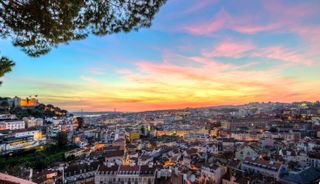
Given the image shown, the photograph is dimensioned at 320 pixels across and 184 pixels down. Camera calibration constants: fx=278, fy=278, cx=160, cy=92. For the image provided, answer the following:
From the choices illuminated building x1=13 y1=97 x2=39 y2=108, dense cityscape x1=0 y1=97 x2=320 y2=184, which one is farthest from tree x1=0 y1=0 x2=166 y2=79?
illuminated building x1=13 y1=97 x2=39 y2=108

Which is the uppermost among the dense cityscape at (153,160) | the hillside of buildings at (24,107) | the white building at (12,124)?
Answer: the hillside of buildings at (24,107)

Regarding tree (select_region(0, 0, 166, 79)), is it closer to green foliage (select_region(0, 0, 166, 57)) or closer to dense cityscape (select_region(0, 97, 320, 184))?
green foliage (select_region(0, 0, 166, 57))

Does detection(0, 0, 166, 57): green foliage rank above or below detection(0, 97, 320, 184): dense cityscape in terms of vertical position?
above

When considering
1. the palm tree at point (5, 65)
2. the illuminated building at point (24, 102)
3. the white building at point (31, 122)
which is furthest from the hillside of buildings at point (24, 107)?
the palm tree at point (5, 65)

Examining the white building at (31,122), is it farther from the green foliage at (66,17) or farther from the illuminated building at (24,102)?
the green foliage at (66,17)

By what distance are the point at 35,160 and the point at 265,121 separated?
2673 inches

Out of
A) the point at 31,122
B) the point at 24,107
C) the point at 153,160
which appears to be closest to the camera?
the point at 153,160

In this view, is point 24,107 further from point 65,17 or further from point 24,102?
point 65,17

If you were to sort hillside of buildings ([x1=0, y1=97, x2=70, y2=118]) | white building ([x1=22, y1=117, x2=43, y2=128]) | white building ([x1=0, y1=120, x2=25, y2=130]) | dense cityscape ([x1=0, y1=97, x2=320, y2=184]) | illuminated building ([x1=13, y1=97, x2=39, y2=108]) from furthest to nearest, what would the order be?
illuminated building ([x1=13, y1=97, x2=39, y2=108]) < hillside of buildings ([x1=0, y1=97, x2=70, y2=118]) < white building ([x1=22, y1=117, x2=43, y2=128]) < white building ([x1=0, y1=120, x2=25, y2=130]) < dense cityscape ([x1=0, y1=97, x2=320, y2=184])

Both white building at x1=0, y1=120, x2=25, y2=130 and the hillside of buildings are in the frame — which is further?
the hillside of buildings

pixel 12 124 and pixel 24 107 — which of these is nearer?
pixel 12 124

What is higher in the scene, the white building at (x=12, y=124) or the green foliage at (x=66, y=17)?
the green foliage at (x=66, y=17)

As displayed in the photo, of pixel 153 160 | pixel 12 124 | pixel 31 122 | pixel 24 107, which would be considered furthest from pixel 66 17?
pixel 24 107

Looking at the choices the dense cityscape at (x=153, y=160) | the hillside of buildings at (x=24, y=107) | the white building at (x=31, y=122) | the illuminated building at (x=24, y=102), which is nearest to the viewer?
the dense cityscape at (x=153, y=160)
